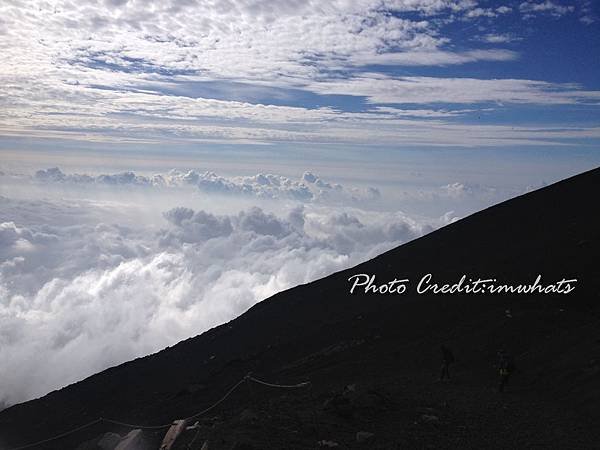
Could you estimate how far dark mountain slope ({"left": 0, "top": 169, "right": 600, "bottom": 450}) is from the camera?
619 inches

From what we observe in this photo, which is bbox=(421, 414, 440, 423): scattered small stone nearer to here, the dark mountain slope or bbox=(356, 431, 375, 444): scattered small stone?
the dark mountain slope

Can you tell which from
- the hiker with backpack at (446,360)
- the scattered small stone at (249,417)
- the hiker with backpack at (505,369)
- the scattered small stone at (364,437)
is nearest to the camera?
the scattered small stone at (364,437)

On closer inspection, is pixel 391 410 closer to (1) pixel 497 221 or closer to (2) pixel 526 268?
(2) pixel 526 268

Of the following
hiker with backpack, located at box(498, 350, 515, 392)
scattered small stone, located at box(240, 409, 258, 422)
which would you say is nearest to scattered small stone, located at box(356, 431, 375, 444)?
scattered small stone, located at box(240, 409, 258, 422)

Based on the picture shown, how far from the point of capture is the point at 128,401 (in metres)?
36.3

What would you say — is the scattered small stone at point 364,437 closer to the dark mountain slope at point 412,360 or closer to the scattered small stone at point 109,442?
the dark mountain slope at point 412,360

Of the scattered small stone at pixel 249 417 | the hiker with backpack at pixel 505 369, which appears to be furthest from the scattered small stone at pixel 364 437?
the hiker with backpack at pixel 505 369

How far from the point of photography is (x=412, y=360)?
2533 cm

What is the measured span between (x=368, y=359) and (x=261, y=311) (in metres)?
24.4

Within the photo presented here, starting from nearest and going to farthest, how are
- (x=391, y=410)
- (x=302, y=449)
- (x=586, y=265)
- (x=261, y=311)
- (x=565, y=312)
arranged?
(x=302, y=449)
(x=391, y=410)
(x=565, y=312)
(x=586, y=265)
(x=261, y=311)

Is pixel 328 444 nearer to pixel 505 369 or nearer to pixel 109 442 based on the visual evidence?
pixel 505 369

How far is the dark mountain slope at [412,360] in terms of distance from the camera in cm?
1573

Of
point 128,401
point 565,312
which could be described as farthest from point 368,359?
point 128,401

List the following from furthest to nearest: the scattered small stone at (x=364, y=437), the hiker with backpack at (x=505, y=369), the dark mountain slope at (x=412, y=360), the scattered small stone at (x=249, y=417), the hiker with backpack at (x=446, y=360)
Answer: the hiker with backpack at (x=446, y=360) < the hiker with backpack at (x=505, y=369) < the scattered small stone at (x=249, y=417) < the dark mountain slope at (x=412, y=360) < the scattered small stone at (x=364, y=437)
